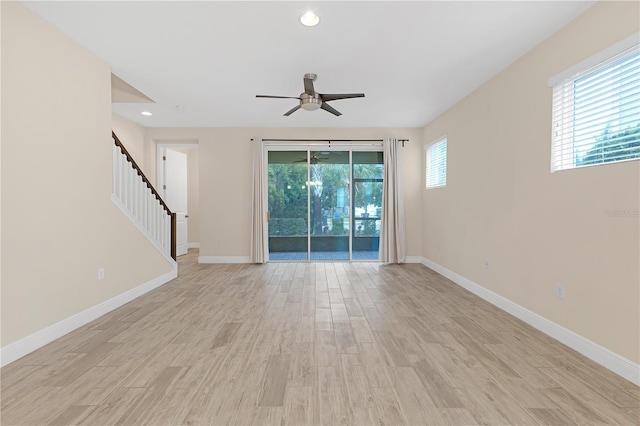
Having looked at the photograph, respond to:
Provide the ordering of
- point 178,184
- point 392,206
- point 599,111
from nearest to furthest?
point 599,111 < point 392,206 < point 178,184

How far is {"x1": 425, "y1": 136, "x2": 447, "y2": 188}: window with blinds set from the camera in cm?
497

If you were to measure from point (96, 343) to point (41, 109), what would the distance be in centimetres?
203

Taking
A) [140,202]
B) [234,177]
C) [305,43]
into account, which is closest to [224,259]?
[234,177]

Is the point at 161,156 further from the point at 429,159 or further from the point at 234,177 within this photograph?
the point at 429,159

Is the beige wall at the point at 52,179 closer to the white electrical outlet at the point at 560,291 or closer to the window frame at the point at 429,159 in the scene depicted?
the white electrical outlet at the point at 560,291

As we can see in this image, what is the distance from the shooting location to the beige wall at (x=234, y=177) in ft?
19.1


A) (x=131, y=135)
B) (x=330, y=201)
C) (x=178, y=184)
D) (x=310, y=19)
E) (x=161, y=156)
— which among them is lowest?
(x=330, y=201)

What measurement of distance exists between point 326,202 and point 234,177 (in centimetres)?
196

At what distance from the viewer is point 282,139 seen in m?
5.79

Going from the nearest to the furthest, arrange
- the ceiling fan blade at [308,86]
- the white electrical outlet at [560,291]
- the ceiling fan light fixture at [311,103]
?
the white electrical outlet at [560,291]
the ceiling fan blade at [308,86]
the ceiling fan light fixture at [311,103]

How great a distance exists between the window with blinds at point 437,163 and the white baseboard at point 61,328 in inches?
193

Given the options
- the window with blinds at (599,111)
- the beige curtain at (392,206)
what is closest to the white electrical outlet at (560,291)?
the window with blinds at (599,111)

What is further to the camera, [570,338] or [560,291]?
[560,291]

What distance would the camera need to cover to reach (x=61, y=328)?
2.56 m
